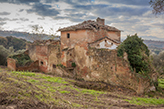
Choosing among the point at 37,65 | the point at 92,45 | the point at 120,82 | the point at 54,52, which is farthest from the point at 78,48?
the point at 37,65

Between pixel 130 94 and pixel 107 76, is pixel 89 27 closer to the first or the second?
pixel 107 76

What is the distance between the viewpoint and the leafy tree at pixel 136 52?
11.0 meters

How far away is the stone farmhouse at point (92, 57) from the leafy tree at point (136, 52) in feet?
1.87

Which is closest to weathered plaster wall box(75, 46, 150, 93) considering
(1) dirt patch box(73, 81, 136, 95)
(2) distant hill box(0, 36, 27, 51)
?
(1) dirt patch box(73, 81, 136, 95)

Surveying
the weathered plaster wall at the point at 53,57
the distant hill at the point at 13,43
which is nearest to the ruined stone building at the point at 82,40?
the weathered plaster wall at the point at 53,57

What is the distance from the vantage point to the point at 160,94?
10.5 meters

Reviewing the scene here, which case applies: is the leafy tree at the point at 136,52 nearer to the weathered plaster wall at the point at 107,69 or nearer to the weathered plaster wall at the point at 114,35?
the weathered plaster wall at the point at 107,69

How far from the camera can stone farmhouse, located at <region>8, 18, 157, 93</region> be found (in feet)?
36.7

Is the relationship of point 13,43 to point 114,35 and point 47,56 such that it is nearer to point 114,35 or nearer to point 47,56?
point 47,56

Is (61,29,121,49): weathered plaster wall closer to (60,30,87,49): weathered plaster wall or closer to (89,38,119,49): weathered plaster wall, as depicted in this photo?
(60,30,87,49): weathered plaster wall

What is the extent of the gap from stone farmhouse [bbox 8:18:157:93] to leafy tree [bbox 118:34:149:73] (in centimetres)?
57

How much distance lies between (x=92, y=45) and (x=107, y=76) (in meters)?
3.59

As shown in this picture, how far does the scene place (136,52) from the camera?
38.0 ft

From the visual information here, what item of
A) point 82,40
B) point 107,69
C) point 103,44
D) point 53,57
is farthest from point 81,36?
point 53,57
